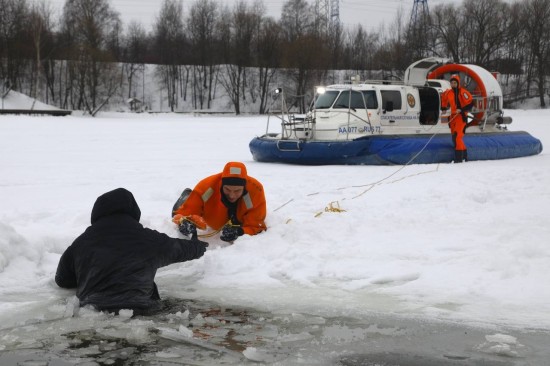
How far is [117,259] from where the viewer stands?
414cm

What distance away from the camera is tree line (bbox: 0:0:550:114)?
50.2 meters

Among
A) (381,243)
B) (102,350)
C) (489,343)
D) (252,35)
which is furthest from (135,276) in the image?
(252,35)

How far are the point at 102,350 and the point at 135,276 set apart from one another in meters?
0.76

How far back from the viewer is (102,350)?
11.3 ft

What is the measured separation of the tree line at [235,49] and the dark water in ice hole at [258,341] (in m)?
43.4

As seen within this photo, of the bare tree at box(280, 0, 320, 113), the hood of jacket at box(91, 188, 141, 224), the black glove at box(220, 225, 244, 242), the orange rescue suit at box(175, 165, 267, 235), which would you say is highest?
the bare tree at box(280, 0, 320, 113)

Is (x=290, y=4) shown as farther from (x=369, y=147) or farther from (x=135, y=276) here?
(x=135, y=276)

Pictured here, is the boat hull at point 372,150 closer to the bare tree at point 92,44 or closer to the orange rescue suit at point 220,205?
the orange rescue suit at point 220,205

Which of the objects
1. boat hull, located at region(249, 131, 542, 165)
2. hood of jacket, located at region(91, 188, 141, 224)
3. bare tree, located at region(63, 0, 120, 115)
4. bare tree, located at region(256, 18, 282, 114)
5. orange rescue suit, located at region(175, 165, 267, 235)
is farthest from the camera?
bare tree, located at region(256, 18, 282, 114)

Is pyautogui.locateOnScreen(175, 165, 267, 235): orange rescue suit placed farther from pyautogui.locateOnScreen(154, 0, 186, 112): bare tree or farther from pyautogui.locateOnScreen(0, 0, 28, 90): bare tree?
pyautogui.locateOnScreen(154, 0, 186, 112): bare tree

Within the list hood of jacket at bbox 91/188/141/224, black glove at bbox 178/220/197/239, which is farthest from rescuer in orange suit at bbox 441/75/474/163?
hood of jacket at bbox 91/188/141/224

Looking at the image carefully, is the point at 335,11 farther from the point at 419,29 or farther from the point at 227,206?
the point at 227,206

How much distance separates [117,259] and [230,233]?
1.81m

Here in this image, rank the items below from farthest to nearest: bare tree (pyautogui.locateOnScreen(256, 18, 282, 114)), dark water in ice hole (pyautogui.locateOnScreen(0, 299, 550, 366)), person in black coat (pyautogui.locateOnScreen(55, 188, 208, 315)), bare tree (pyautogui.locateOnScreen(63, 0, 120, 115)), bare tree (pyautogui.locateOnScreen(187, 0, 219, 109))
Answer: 1. bare tree (pyautogui.locateOnScreen(187, 0, 219, 109))
2. bare tree (pyautogui.locateOnScreen(256, 18, 282, 114))
3. bare tree (pyautogui.locateOnScreen(63, 0, 120, 115))
4. person in black coat (pyautogui.locateOnScreen(55, 188, 208, 315))
5. dark water in ice hole (pyautogui.locateOnScreen(0, 299, 550, 366))
